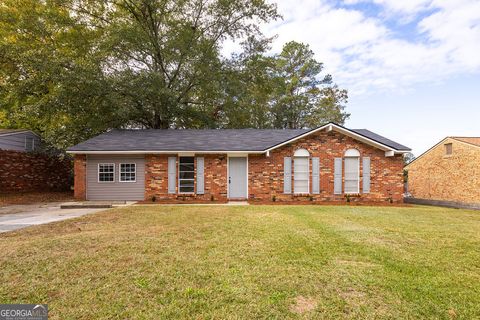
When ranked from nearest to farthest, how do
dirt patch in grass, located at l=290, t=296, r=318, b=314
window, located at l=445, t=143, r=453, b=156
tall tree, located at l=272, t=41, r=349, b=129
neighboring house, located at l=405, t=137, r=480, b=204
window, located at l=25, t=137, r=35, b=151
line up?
dirt patch in grass, located at l=290, t=296, r=318, b=314 → neighboring house, located at l=405, t=137, r=480, b=204 → window, located at l=445, t=143, r=453, b=156 → window, located at l=25, t=137, r=35, b=151 → tall tree, located at l=272, t=41, r=349, b=129

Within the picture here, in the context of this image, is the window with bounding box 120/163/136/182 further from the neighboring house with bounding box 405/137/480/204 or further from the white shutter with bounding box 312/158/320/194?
the neighboring house with bounding box 405/137/480/204

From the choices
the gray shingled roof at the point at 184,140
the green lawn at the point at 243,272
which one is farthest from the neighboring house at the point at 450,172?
the green lawn at the point at 243,272

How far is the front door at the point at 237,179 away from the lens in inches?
576

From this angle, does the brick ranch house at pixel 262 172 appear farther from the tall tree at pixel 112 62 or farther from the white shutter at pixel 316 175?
the tall tree at pixel 112 62

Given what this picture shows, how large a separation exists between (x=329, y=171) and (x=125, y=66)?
1763cm

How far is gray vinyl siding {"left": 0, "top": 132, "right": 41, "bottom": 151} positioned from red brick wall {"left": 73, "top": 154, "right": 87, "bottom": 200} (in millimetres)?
8417

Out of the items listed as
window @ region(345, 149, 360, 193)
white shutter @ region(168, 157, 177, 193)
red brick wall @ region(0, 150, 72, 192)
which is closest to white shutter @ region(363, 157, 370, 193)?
window @ region(345, 149, 360, 193)

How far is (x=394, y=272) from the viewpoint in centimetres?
412

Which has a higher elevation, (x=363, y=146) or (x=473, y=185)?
(x=363, y=146)

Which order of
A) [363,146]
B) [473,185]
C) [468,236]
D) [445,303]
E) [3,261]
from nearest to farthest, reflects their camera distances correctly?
[445,303] → [3,261] → [468,236] → [363,146] → [473,185]

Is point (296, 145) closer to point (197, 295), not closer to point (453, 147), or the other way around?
point (197, 295)

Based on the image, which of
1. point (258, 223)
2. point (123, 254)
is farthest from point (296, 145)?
point (123, 254)

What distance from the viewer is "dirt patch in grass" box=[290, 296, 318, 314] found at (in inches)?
120

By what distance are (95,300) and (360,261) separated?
4278 millimetres
